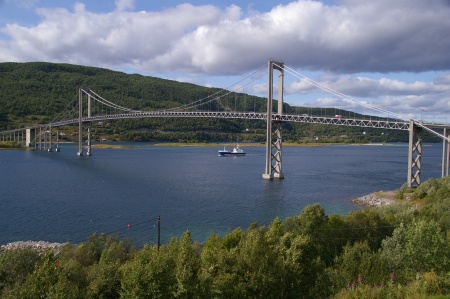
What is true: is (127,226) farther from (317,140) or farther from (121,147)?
(317,140)

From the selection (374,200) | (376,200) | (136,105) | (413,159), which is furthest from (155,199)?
(136,105)

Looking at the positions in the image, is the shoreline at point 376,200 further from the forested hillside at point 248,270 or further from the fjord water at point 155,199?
the forested hillside at point 248,270

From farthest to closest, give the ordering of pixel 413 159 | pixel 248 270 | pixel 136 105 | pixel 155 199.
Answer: pixel 136 105 → pixel 413 159 → pixel 155 199 → pixel 248 270

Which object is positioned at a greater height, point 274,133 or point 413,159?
point 274,133

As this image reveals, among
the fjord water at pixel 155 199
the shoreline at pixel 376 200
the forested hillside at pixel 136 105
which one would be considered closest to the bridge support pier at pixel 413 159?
the shoreline at pixel 376 200

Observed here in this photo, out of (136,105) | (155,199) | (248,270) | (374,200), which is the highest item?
(136,105)

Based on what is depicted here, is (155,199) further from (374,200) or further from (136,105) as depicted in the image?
(136,105)

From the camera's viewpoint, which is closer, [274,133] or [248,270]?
[248,270]
